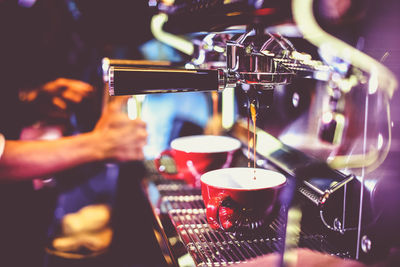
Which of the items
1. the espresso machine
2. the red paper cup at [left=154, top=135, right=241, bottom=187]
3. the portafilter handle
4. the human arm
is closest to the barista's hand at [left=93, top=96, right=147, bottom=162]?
the human arm

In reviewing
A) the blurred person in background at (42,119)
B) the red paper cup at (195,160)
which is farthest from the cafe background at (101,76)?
the red paper cup at (195,160)

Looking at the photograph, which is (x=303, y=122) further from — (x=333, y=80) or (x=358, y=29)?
(x=358, y=29)

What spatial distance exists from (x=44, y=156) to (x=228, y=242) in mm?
655

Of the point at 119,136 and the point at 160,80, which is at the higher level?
the point at 160,80

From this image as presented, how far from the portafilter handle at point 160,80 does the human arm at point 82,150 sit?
50cm

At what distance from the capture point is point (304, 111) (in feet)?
2.73

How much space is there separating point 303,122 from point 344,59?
0.24 metres

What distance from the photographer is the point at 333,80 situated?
71 centimetres

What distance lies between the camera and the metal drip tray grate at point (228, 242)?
24.0 inches

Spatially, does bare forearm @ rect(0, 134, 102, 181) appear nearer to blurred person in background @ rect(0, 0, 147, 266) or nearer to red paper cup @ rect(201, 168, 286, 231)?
blurred person in background @ rect(0, 0, 147, 266)

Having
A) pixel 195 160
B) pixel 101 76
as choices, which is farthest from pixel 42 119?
pixel 195 160

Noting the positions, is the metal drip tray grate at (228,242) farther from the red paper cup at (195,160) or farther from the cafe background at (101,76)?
the cafe background at (101,76)

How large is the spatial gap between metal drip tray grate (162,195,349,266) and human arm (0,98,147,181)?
34 centimetres

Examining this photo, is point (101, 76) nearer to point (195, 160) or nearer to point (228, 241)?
point (195, 160)
